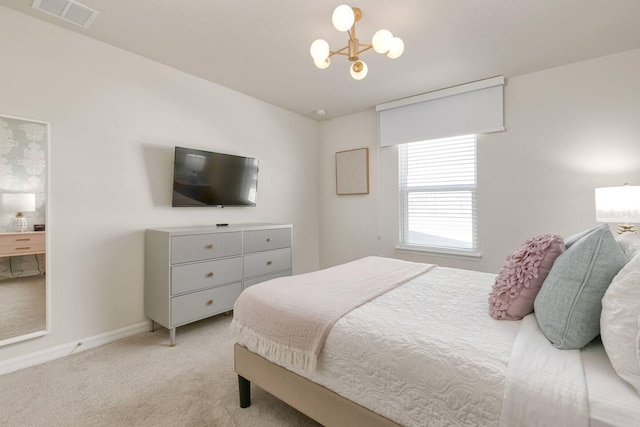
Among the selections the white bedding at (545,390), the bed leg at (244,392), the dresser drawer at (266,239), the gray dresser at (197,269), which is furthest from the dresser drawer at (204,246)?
the white bedding at (545,390)

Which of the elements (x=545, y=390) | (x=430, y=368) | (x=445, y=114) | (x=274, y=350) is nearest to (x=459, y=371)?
(x=430, y=368)

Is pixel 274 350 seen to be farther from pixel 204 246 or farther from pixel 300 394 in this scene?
pixel 204 246

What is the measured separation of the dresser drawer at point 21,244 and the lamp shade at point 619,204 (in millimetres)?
4187

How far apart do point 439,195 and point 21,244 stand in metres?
3.81

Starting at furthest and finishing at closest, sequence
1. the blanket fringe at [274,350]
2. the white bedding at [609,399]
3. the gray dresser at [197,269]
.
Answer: the gray dresser at [197,269] → the blanket fringe at [274,350] → the white bedding at [609,399]

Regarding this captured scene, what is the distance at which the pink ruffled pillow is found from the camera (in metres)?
1.24

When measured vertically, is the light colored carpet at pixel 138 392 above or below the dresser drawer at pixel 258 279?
below

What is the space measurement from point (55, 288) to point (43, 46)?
179 centimetres

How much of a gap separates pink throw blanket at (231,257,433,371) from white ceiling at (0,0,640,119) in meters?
1.81

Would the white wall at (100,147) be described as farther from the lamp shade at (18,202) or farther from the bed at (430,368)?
the bed at (430,368)

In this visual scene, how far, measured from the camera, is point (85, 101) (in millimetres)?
2363

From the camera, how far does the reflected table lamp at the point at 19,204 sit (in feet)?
6.49

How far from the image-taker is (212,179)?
306cm

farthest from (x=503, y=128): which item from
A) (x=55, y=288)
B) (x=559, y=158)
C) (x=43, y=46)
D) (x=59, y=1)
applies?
(x=55, y=288)
